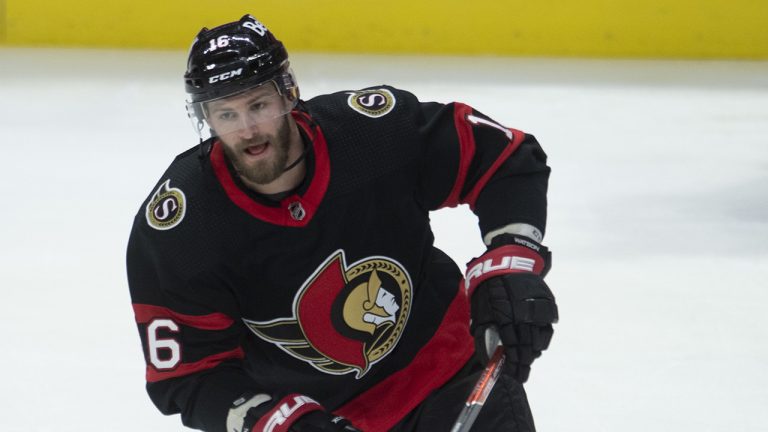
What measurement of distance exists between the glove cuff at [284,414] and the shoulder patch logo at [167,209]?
338 mm

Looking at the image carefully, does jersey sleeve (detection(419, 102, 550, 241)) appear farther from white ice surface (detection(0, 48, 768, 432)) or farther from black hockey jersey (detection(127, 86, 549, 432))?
white ice surface (detection(0, 48, 768, 432))

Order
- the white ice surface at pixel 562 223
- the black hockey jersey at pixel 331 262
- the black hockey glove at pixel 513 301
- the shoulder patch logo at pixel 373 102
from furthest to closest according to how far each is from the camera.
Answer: the white ice surface at pixel 562 223, the shoulder patch logo at pixel 373 102, the black hockey jersey at pixel 331 262, the black hockey glove at pixel 513 301

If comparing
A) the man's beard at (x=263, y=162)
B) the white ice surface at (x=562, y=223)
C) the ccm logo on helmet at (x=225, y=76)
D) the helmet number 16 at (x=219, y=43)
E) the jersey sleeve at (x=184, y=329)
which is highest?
the white ice surface at (x=562, y=223)

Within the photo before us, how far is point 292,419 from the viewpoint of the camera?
2.04m

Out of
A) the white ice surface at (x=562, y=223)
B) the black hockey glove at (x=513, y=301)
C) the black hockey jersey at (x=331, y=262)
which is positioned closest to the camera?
the black hockey glove at (x=513, y=301)

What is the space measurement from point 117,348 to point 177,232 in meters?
1.32

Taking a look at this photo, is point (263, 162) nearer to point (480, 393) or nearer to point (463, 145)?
point (463, 145)

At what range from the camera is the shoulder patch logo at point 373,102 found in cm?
224

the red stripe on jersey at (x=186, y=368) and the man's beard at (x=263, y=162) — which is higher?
→ the man's beard at (x=263, y=162)

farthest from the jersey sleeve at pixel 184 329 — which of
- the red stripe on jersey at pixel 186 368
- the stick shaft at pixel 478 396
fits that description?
the stick shaft at pixel 478 396

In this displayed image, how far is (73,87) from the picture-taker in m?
6.74

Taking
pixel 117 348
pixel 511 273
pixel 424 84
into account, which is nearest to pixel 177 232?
pixel 511 273

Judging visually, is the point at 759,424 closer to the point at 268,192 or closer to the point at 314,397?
the point at 314,397

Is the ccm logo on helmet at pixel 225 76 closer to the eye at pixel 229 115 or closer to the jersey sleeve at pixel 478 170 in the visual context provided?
the eye at pixel 229 115
